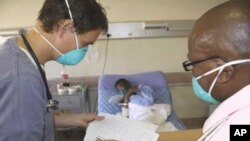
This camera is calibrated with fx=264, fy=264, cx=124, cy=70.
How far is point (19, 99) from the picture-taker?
0.95 m

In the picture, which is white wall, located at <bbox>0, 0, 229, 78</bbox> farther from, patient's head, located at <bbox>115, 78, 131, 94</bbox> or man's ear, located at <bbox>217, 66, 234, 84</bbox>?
man's ear, located at <bbox>217, 66, 234, 84</bbox>

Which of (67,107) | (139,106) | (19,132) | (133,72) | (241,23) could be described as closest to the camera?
(241,23)

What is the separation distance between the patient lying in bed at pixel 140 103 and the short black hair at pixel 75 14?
4.32ft

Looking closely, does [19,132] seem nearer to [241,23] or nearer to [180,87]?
[241,23]

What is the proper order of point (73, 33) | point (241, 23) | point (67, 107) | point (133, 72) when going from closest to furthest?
1. point (241, 23)
2. point (73, 33)
3. point (67, 107)
4. point (133, 72)

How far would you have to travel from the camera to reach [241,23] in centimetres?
76

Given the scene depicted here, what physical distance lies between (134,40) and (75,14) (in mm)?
2180

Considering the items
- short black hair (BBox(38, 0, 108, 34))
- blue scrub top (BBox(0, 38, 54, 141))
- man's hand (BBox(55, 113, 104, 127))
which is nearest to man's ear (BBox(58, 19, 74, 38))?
short black hair (BBox(38, 0, 108, 34))

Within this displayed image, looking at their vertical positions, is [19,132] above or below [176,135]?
above

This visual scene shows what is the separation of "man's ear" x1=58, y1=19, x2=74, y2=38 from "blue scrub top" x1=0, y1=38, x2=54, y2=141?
240 mm

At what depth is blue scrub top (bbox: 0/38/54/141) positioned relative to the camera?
938 millimetres

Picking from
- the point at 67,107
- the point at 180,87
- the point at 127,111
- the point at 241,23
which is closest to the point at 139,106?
the point at 127,111

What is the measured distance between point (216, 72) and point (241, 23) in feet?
0.56

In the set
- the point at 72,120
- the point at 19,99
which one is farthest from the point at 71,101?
the point at 19,99
